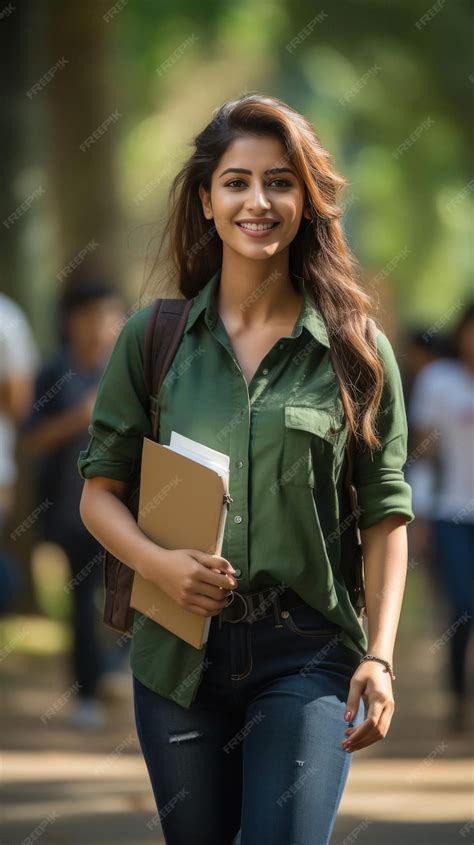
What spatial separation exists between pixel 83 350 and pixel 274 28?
322 inches

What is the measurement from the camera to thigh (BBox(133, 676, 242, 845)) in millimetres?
3312

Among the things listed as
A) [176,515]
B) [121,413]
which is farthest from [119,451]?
[176,515]

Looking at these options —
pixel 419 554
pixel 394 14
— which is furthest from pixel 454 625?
pixel 394 14

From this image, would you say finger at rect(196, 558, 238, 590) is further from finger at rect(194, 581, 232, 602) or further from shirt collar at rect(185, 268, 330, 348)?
shirt collar at rect(185, 268, 330, 348)

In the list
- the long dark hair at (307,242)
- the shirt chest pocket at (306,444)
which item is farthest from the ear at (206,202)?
the shirt chest pocket at (306,444)

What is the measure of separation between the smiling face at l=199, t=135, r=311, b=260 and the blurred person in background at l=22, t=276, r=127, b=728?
5.07 m

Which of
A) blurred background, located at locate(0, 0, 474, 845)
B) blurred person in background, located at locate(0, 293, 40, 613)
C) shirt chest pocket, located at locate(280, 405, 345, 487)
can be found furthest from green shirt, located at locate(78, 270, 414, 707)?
blurred person in background, located at locate(0, 293, 40, 613)

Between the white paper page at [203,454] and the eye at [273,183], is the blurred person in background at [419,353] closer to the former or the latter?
the eye at [273,183]

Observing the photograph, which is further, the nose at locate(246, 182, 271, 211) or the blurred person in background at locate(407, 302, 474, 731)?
the blurred person in background at locate(407, 302, 474, 731)

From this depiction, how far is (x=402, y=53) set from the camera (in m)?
15.6

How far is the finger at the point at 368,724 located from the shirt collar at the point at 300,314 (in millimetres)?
742

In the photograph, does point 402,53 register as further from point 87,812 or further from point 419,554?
point 87,812

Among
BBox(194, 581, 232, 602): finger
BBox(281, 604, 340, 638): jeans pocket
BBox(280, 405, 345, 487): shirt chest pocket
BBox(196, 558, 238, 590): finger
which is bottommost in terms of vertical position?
BBox(194, 581, 232, 602): finger

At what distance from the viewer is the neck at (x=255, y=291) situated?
11.5 ft
